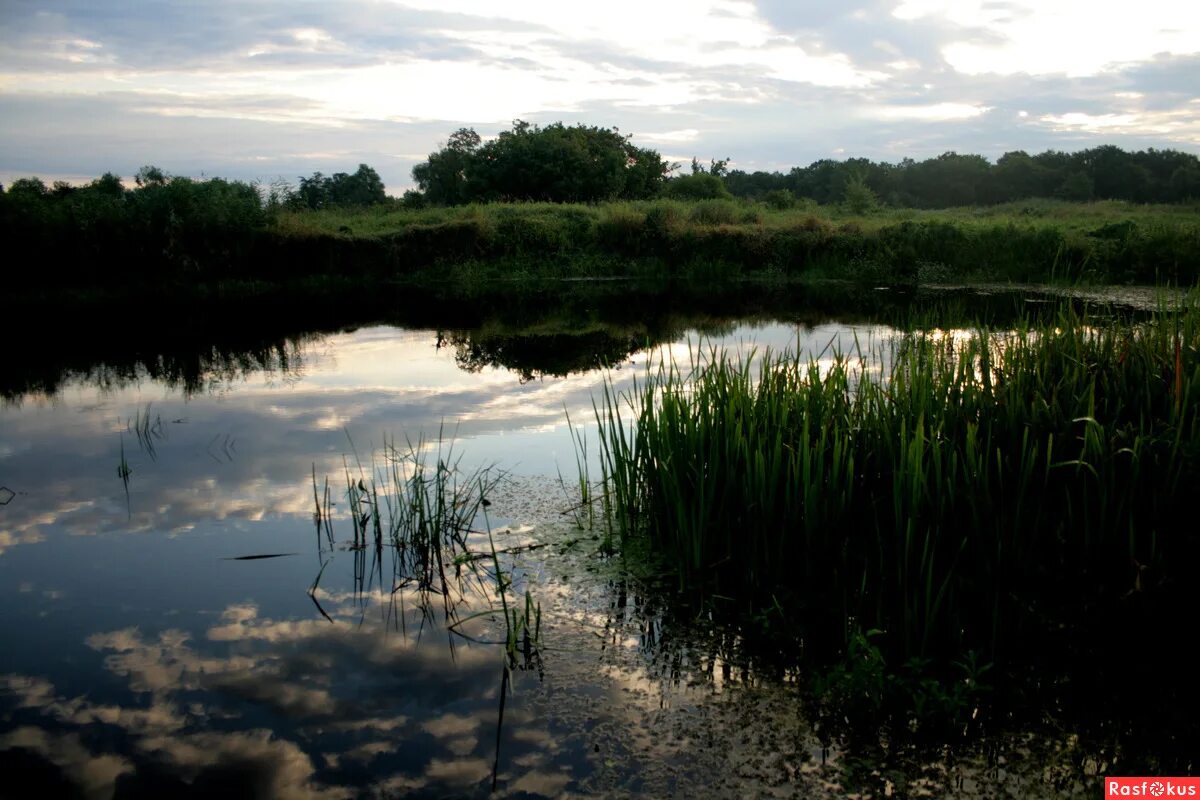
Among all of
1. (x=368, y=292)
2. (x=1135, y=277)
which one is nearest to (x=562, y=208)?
(x=368, y=292)

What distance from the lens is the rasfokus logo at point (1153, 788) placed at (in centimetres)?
329

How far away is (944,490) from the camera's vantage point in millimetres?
4332

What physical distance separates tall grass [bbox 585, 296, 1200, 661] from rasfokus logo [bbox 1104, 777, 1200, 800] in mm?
698

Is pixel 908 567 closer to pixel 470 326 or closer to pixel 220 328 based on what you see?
pixel 470 326

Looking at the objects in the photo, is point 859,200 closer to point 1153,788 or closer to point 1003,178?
point 1003,178

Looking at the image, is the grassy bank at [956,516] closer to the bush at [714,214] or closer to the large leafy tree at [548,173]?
the bush at [714,214]

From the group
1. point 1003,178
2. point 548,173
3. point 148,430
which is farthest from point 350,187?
point 148,430

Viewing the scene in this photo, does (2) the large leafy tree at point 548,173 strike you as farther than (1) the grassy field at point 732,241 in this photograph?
Yes

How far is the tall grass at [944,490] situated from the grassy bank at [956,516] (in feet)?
0.04

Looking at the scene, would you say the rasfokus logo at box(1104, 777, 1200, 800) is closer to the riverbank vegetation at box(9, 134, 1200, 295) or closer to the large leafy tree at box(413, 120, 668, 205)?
the riverbank vegetation at box(9, 134, 1200, 295)

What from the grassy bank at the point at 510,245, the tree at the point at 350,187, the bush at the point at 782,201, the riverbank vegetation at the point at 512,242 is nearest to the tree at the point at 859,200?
the riverbank vegetation at the point at 512,242

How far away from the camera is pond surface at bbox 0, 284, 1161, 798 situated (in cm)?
348

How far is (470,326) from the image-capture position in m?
16.9

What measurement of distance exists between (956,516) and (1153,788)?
1328 millimetres
